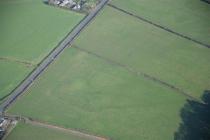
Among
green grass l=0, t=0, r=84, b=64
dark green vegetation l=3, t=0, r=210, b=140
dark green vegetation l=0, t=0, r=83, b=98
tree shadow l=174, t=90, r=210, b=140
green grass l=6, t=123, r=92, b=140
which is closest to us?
green grass l=6, t=123, r=92, b=140

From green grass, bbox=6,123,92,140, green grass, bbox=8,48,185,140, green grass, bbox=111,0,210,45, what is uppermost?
green grass, bbox=111,0,210,45

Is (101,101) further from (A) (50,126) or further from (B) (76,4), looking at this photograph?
(B) (76,4)

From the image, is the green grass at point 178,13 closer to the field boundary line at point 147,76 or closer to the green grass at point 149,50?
the green grass at point 149,50

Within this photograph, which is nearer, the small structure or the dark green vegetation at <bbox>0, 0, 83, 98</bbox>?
the dark green vegetation at <bbox>0, 0, 83, 98</bbox>

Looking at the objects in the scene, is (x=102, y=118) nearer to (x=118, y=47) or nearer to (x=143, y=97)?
(x=143, y=97)

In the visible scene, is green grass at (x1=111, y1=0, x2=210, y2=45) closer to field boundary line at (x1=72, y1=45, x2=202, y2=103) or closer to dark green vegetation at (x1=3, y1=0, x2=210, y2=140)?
dark green vegetation at (x1=3, y1=0, x2=210, y2=140)

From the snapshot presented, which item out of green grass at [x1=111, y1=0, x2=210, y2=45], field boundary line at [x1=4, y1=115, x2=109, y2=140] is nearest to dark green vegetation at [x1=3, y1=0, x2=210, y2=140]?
green grass at [x1=111, y1=0, x2=210, y2=45]

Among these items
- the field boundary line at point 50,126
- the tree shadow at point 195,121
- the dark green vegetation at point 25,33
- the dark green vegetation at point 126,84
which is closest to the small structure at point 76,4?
the dark green vegetation at point 25,33

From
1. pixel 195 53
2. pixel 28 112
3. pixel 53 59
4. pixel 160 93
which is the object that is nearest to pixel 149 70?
pixel 160 93
